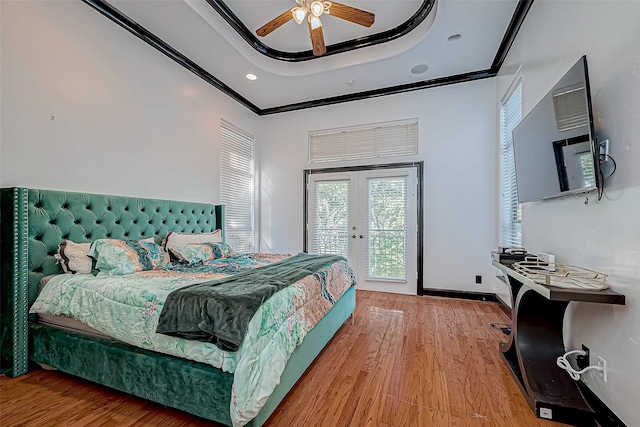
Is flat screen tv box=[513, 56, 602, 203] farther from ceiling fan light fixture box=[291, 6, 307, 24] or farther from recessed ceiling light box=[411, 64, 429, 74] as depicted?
ceiling fan light fixture box=[291, 6, 307, 24]

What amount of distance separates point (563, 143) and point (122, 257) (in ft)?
10.9

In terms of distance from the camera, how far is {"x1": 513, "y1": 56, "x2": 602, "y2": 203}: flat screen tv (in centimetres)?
153

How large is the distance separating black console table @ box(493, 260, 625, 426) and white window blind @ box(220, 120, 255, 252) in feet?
12.5

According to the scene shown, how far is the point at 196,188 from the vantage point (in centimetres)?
375

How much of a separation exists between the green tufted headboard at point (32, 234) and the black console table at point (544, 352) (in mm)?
3402

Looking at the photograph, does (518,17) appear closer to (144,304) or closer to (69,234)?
(144,304)

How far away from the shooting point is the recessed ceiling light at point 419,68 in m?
3.65

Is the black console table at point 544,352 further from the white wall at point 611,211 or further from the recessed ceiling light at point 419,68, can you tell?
the recessed ceiling light at point 419,68

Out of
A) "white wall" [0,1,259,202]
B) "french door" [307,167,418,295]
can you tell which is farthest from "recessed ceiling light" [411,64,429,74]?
"white wall" [0,1,259,202]

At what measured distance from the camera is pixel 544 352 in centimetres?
181

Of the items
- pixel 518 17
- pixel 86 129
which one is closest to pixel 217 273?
pixel 86 129

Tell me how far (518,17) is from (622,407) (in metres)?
3.37

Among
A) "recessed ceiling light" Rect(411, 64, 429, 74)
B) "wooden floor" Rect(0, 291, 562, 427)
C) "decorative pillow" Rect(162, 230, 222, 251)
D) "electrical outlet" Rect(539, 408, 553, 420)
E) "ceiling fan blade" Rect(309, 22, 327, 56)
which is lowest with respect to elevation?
"wooden floor" Rect(0, 291, 562, 427)

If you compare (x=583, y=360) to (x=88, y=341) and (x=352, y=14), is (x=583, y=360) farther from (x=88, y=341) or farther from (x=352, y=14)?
(x=88, y=341)
